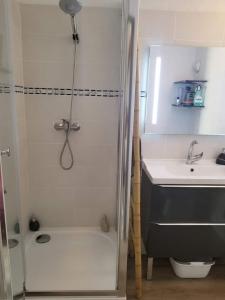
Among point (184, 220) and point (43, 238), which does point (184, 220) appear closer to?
point (184, 220)

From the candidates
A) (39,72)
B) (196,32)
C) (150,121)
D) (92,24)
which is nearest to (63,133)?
(39,72)

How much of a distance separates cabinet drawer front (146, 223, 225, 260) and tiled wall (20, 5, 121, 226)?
694 millimetres

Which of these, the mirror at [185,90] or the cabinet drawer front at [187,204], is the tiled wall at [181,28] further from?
the cabinet drawer front at [187,204]

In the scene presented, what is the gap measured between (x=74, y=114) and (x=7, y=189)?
1086 mm

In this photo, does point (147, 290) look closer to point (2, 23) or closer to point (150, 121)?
point (150, 121)

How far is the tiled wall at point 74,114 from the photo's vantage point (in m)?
1.89

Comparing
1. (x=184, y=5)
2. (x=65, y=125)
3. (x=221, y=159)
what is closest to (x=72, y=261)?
(x=65, y=125)

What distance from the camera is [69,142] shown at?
210 cm

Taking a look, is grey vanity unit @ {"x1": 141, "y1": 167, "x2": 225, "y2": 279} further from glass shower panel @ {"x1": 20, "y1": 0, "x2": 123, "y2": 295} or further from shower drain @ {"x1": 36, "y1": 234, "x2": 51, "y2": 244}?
shower drain @ {"x1": 36, "y1": 234, "x2": 51, "y2": 244}

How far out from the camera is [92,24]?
1.91m

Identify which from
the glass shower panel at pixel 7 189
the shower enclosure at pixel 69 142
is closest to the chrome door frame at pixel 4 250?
the glass shower panel at pixel 7 189

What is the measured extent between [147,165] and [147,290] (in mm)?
932

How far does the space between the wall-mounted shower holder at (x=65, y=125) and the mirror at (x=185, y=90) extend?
62cm

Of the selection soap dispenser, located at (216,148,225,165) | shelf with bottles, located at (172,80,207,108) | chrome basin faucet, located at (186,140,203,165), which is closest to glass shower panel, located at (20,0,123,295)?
shelf with bottles, located at (172,80,207,108)
